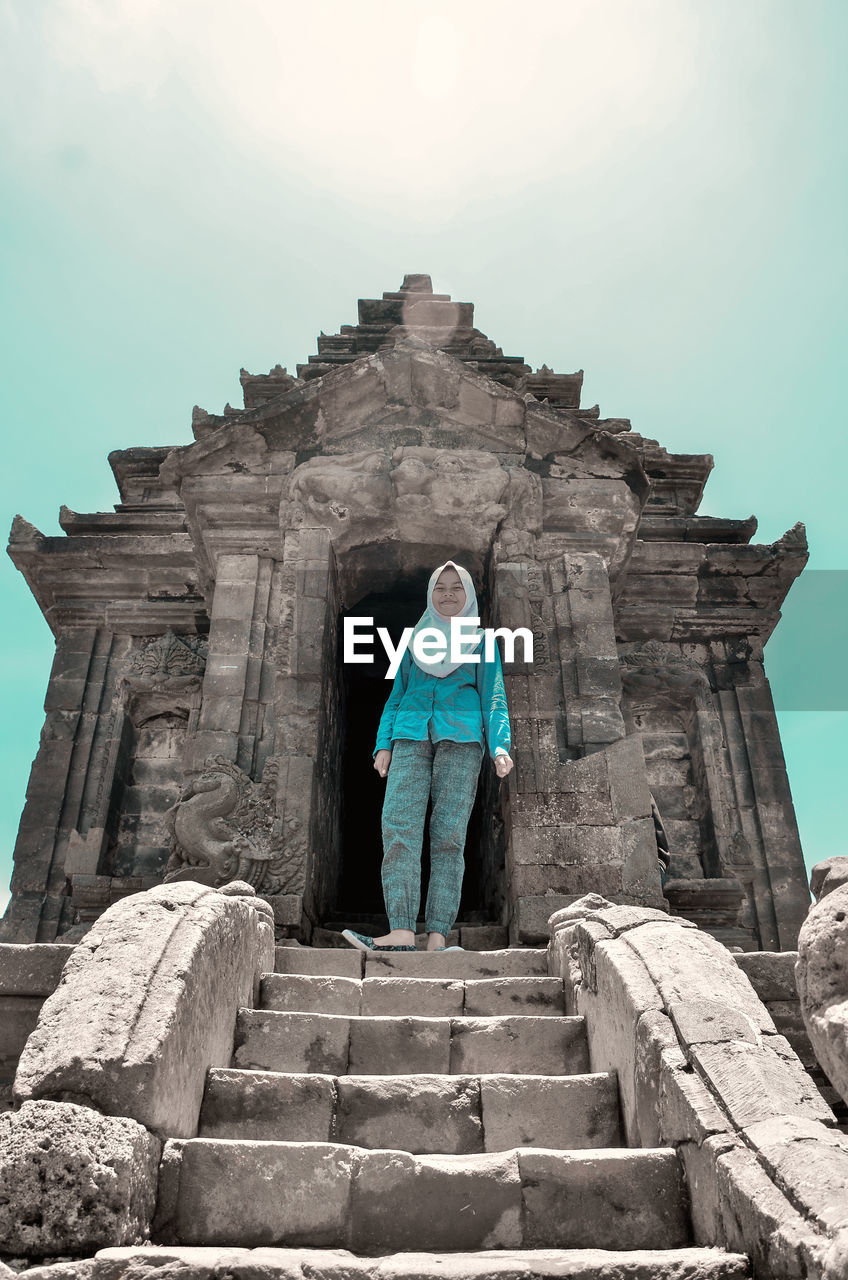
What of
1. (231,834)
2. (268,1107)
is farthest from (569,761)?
(268,1107)

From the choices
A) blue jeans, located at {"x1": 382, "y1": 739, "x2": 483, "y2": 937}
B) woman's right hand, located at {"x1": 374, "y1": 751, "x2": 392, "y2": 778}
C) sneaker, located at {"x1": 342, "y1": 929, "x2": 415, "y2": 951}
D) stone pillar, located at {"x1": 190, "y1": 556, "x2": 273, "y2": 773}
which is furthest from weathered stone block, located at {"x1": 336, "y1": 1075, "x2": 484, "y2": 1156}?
stone pillar, located at {"x1": 190, "y1": 556, "x2": 273, "y2": 773}

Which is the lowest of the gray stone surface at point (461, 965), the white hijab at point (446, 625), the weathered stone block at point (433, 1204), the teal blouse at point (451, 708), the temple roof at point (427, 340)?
the weathered stone block at point (433, 1204)

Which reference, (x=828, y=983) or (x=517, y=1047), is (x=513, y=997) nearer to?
(x=517, y=1047)

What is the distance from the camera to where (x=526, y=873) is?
249 inches

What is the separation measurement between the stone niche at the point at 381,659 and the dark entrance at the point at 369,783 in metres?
0.04

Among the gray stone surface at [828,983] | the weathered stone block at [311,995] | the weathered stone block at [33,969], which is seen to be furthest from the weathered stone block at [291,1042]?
the gray stone surface at [828,983]

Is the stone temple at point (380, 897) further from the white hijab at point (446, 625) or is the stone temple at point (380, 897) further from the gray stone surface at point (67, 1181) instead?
the white hijab at point (446, 625)

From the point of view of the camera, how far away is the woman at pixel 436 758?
606cm

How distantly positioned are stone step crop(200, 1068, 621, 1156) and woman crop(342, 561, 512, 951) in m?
1.96

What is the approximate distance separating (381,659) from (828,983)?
8.99 meters

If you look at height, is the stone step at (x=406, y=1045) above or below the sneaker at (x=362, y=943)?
A: below

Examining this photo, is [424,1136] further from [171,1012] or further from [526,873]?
[526,873]

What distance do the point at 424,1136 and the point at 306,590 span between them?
4.37 m

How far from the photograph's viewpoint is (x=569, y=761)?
6762 mm
